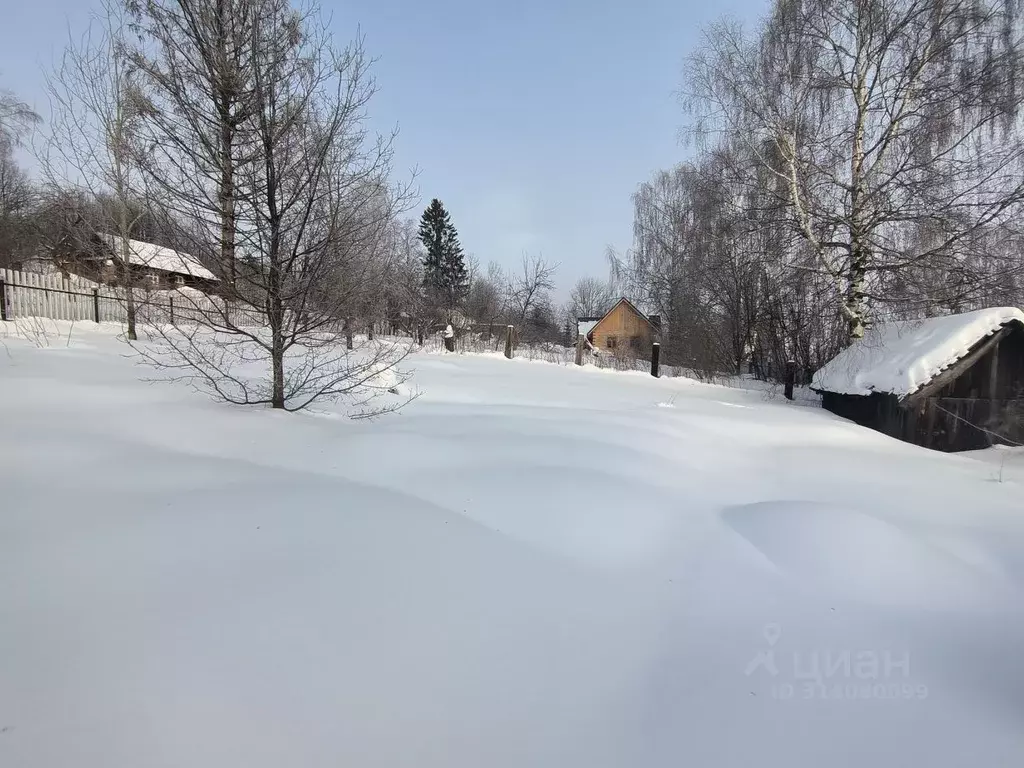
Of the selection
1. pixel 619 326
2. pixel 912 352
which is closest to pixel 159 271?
pixel 912 352

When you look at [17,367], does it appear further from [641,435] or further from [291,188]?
[641,435]

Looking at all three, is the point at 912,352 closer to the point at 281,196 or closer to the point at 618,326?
the point at 281,196

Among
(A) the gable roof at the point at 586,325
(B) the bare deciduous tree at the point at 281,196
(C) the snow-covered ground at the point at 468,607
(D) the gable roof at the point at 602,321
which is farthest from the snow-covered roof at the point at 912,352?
(A) the gable roof at the point at 586,325

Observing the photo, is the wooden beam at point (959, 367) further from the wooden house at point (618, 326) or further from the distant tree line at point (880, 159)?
the wooden house at point (618, 326)

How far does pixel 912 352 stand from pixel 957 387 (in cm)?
86

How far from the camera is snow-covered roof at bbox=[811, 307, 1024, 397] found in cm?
783

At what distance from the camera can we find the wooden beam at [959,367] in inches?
303

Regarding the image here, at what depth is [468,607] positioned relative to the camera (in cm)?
214

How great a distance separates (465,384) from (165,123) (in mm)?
5922

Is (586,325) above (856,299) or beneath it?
above

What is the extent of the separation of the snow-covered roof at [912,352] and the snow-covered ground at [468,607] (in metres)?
4.64

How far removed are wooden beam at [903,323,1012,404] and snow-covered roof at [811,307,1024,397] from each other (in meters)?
0.07

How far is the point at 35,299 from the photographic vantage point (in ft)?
40.9

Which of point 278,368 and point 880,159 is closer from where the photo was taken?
point 278,368
